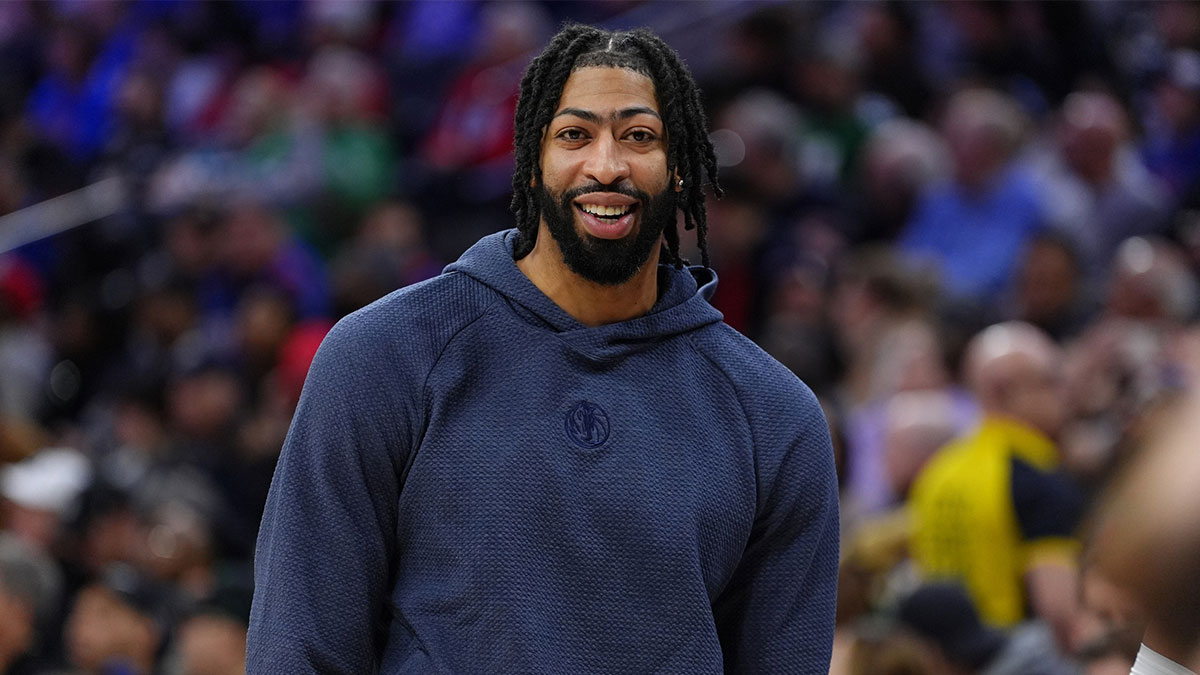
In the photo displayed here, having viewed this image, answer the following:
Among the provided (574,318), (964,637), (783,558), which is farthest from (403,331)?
(964,637)

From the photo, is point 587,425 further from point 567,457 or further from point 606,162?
point 606,162

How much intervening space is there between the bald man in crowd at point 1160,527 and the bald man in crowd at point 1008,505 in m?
2.95

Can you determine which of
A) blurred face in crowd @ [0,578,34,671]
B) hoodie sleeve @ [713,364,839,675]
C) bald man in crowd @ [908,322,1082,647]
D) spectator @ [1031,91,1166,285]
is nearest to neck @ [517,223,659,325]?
hoodie sleeve @ [713,364,839,675]

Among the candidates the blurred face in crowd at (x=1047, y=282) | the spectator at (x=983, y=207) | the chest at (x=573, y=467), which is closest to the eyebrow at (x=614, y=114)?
Result: the chest at (x=573, y=467)

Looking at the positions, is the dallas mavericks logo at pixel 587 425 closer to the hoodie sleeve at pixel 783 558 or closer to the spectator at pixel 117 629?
the hoodie sleeve at pixel 783 558

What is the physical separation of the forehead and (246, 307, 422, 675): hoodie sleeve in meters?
0.48

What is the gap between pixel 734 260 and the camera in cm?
754

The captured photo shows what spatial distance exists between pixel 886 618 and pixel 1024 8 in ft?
13.3

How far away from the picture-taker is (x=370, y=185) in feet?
29.7

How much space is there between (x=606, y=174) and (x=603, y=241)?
10 centimetres

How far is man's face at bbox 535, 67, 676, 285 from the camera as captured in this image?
9.11 feet

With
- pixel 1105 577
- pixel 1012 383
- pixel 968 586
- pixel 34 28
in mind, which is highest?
pixel 34 28

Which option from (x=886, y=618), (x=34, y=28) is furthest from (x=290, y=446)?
(x=34, y=28)

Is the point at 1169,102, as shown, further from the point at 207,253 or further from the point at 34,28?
the point at 34,28
